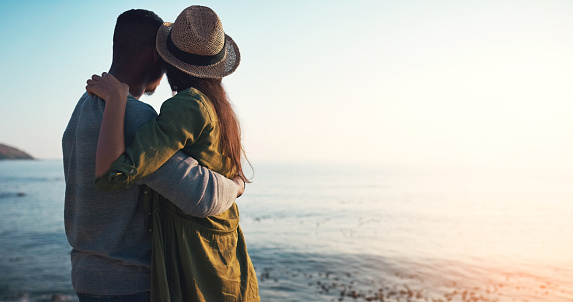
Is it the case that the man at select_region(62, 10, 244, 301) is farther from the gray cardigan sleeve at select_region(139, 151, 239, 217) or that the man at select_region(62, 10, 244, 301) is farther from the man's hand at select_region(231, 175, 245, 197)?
the man's hand at select_region(231, 175, 245, 197)

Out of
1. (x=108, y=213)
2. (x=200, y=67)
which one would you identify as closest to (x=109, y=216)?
(x=108, y=213)

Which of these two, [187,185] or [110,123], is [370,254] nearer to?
[187,185]

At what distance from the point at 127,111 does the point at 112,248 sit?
2.05 ft

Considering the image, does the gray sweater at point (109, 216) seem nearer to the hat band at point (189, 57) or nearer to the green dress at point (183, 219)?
the green dress at point (183, 219)

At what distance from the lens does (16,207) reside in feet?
134

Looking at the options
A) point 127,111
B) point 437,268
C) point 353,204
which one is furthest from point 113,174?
point 353,204

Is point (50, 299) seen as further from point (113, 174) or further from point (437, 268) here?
point (437, 268)

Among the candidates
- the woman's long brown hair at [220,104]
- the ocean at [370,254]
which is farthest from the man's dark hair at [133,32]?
the ocean at [370,254]

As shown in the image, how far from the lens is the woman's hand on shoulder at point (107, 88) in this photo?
78.1 inches

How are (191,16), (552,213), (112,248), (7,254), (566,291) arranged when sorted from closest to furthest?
(112,248)
(191,16)
(566,291)
(7,254)
(552,213)

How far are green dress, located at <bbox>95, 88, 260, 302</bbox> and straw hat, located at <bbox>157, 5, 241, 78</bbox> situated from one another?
193 mm

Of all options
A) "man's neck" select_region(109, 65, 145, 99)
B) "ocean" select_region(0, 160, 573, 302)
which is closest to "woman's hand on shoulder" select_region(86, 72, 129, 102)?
"man's neck" select_region(109, 65, 145, 99)

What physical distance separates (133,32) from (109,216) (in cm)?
93

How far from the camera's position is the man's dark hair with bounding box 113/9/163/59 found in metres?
2.28
